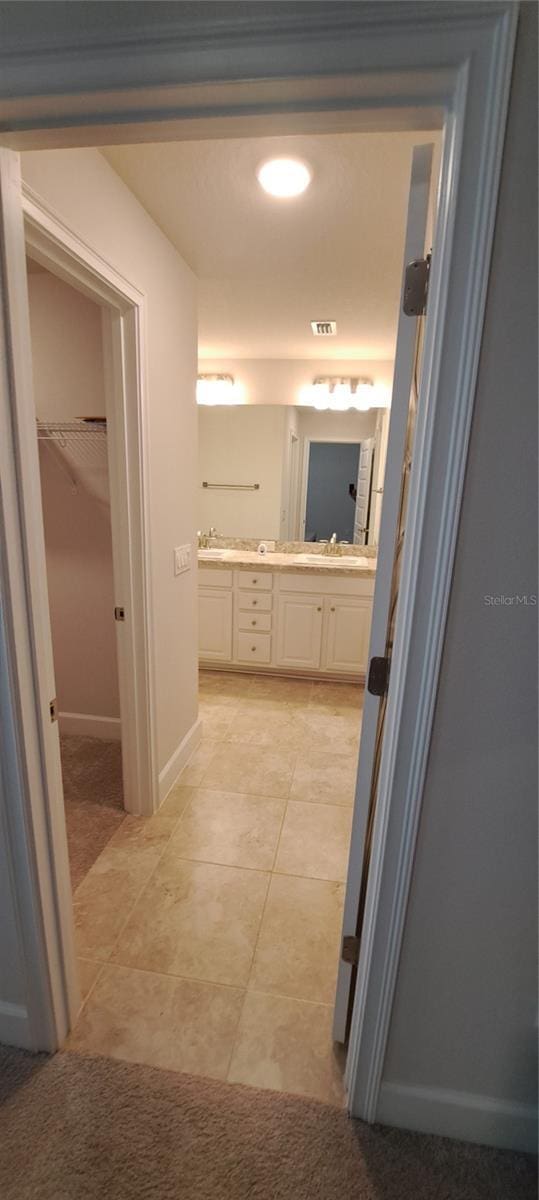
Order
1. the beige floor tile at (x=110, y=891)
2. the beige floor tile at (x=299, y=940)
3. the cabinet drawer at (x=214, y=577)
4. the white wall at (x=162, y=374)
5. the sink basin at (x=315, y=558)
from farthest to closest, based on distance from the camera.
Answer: the sink basin at (x=315, y=558) < the cabinet drawer at (x=214, y=577) < the beige floor tile at (x=110, y=891) < the beige floor tile at (x=299, y=940) < the white wall at (x=162, y=374)

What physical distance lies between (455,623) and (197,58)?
0.94 metres

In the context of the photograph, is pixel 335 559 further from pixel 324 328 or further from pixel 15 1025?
pixel 15 1025

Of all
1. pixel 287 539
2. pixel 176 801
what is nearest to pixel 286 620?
pixel 287 539

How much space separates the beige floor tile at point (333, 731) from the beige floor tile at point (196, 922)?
0.98 m

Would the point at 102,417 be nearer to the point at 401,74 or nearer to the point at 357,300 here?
the point at 357,300

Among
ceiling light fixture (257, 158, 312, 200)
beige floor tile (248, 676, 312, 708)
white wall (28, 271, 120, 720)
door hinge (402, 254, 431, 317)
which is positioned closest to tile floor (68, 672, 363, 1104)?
beige floor tile (248, 676, 312, 708)

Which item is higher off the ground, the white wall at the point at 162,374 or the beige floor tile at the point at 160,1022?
the white wall at the point at 162,374

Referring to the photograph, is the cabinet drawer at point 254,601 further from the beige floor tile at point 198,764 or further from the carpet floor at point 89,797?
the carpet floor at point 89,797

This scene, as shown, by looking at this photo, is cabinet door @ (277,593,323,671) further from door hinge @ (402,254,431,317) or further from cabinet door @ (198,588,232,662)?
door hinge @ (402,254,431,317)

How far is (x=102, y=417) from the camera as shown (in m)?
2.31

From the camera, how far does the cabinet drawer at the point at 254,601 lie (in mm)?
3457

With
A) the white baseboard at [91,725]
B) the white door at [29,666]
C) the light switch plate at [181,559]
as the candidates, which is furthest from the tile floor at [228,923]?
the light switch plate at [181,559]

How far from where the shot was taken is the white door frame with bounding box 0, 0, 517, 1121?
0.68m

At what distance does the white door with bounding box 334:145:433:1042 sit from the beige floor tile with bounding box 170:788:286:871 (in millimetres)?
769
